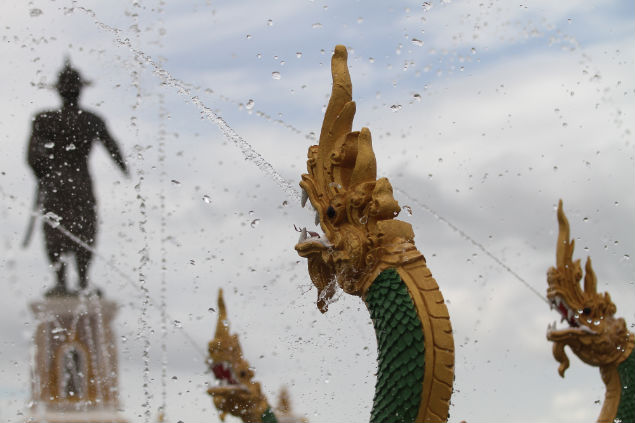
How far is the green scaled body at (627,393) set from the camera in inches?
316

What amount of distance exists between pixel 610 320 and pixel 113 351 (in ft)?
14.0

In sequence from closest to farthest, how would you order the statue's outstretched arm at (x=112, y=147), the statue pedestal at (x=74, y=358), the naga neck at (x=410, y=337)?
the naga neck at (x=410, y=337)
the statue's outstretched arm at (x=112, y=147)
the statue pedestal at (x=74, y=358)

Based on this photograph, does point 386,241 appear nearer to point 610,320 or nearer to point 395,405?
point 395,405

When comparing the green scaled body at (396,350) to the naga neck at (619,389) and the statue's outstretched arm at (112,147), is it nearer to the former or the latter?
the naga neck at (619,389)

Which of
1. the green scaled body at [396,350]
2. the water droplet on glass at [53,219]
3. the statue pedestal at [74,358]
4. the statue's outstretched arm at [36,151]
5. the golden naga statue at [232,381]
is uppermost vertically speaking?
the statue's outstretched arm at [36,151]

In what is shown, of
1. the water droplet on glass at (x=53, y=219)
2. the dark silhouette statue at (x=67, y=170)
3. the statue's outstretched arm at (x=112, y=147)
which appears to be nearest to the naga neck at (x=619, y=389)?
the statue's outstretched arm at (x=112, y=147)

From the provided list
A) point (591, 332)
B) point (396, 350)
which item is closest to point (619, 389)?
point (591, 332)

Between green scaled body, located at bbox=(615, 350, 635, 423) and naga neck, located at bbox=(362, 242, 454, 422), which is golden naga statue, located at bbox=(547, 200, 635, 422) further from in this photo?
naga neck, located at bbox=(362, 242, 454, 422)

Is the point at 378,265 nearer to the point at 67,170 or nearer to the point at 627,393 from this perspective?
the point at 627,393

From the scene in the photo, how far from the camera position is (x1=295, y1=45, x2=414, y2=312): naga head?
20.8 ft

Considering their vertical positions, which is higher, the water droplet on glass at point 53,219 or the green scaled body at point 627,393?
the water droplet on glass at point 53,219

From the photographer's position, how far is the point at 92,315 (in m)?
10.4

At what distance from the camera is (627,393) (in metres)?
8.08

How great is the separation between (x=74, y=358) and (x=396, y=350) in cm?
530
